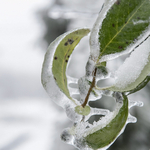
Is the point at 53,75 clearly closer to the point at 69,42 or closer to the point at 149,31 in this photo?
the point at 69,42

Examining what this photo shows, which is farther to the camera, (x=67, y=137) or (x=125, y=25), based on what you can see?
(x=67, y=137)

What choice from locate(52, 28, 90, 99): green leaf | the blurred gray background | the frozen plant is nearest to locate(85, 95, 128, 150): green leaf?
the frozen plant

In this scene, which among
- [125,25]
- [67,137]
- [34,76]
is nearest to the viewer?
[125,25]

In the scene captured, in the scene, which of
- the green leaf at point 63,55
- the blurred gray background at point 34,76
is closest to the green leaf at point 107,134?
the green leaf at point 63,55

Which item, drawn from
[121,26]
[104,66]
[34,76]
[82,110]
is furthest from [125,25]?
[34,76]

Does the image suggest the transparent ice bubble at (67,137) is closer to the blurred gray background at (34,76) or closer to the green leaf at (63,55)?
the green leaf at (63,55)

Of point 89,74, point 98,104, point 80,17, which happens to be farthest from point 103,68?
point 80,17

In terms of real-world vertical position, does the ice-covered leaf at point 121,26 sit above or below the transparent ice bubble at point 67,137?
above

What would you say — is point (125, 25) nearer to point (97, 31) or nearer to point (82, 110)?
point (97, 31)
